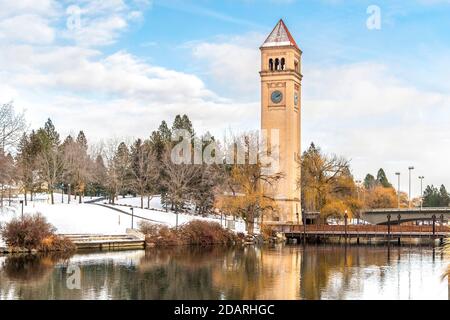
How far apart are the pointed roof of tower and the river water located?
46.3 metres

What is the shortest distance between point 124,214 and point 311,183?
70.7 feet

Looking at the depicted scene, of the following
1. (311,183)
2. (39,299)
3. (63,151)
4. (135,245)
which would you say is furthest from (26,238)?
(63,151)

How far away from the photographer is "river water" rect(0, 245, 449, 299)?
30797mm

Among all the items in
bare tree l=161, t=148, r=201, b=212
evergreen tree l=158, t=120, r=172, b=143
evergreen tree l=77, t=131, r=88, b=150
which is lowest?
bare tree l=161, t=148, r=201, b=212

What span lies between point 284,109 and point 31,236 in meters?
50.0

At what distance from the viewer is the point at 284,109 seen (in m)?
94.4

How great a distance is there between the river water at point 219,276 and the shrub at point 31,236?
2664mm

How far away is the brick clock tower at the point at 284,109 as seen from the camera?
93938 millimetres

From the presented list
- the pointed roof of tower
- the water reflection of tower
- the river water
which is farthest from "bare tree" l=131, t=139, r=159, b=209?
the river water

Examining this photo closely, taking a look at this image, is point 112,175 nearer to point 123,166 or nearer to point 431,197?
point 123,166

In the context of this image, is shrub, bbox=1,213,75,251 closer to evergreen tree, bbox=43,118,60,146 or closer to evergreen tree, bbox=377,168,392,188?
evergreen tree, bbox=43,118,60,146

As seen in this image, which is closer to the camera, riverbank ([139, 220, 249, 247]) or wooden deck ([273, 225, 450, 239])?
riverbank ([139, 220, 249, 247])
